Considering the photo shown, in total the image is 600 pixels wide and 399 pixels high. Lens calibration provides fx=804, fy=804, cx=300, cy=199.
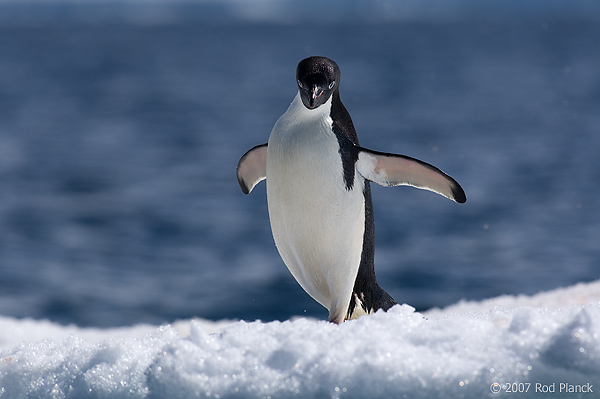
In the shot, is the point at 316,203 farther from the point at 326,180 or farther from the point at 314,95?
the point at 314,95

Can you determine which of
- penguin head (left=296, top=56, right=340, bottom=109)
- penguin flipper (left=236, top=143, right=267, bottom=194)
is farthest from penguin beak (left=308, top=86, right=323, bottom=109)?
penguin flipper (left=236, top=143, right=267, bottom=194)

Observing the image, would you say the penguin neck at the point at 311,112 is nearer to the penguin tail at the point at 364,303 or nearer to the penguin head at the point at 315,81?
the penguin head at the point at 315,81

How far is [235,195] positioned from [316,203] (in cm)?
1640

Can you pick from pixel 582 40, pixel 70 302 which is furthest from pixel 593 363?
pixel 582 40

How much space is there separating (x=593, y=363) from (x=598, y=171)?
24.5 m

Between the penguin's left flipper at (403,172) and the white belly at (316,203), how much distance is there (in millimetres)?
95

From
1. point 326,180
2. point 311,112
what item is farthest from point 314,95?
point 326,180

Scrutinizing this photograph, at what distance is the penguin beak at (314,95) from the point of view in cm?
360

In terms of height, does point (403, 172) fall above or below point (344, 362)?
above

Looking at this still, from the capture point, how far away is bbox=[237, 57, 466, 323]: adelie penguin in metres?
3.73

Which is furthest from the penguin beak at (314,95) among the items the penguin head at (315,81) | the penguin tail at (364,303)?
the penguin tail at (364,303)

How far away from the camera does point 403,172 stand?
3.79m

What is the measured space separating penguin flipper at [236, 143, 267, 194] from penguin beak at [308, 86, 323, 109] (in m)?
0.65

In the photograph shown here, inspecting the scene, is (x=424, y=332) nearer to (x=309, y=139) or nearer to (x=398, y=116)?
(x=309, y=139)
